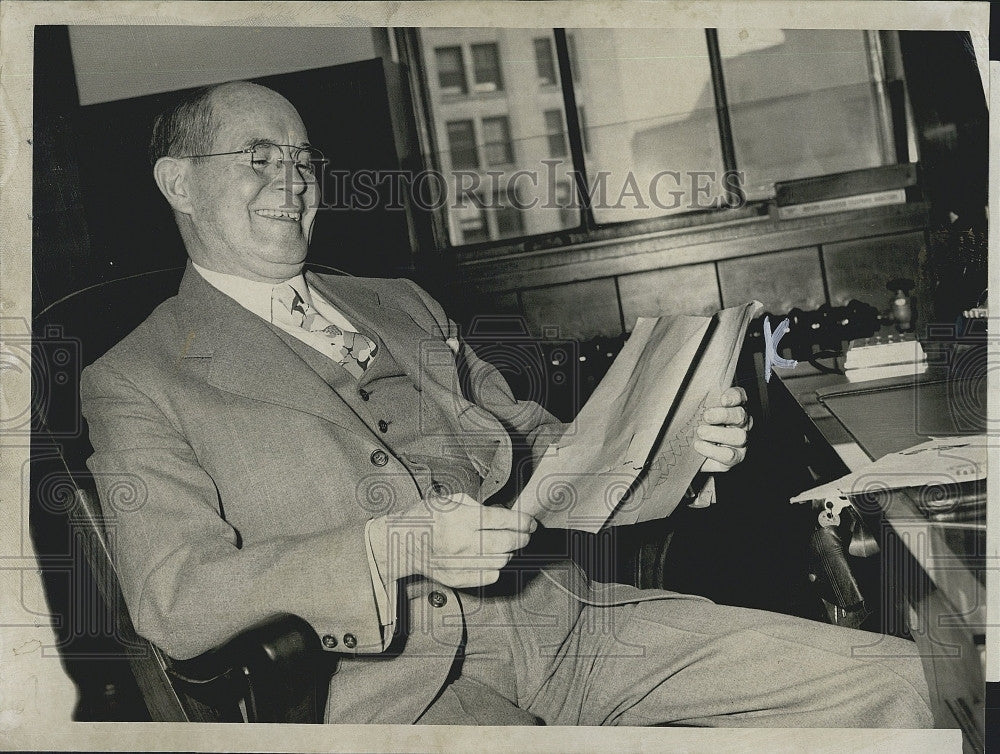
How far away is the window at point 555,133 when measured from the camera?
76.3 inches

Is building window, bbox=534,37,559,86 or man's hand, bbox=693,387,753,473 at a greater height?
building window, bbox=534,37,559,86

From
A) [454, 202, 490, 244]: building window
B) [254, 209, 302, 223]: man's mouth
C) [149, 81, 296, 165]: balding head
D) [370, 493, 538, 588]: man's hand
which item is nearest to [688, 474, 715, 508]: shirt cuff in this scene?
[370, 493, 538, 588]: man's hand

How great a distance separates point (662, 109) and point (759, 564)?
39.4 inches

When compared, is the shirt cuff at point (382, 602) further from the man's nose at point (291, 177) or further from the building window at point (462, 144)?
the building window at point (462, 144)

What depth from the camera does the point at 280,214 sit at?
5.39 feet

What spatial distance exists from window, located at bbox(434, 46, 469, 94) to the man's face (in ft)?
1.32

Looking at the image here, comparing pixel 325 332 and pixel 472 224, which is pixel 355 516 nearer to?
pixel 325 332

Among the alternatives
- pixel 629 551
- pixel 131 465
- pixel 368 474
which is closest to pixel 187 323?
pixel 131 465

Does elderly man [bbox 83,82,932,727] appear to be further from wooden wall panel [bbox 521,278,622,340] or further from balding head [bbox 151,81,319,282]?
wooden wall panel [bbox 521,278,622,340]

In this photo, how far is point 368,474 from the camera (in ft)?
5.03

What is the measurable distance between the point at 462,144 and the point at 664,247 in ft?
1.70

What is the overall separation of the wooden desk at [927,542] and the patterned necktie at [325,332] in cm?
87

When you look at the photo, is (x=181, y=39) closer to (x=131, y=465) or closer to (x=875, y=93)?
(x=131, y=465)

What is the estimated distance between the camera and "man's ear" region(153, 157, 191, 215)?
1.62 meters
